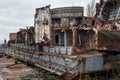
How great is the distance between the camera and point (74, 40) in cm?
1595

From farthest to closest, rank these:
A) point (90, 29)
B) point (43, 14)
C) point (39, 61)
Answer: point (43, 14)
point (39, 61)
point (90, 29)

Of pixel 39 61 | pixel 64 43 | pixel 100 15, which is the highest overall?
pixel 100 15

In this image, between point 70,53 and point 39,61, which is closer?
point 70,53

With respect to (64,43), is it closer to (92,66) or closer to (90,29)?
(90,29)

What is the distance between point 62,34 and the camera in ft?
67.8

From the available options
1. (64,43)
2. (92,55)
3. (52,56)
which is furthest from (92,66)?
(64,43)

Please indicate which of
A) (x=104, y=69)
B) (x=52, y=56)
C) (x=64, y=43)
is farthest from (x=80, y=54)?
(x=64, y=43)

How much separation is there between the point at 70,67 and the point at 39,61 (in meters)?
6.03

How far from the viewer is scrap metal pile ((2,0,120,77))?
14.6 m

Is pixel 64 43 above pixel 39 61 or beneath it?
above

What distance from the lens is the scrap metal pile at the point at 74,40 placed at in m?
14.6

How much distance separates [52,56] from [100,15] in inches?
319

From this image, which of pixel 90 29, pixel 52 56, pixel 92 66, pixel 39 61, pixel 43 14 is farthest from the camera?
pixel 43 14

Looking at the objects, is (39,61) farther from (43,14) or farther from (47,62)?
(43,14)
